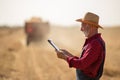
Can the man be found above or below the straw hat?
below

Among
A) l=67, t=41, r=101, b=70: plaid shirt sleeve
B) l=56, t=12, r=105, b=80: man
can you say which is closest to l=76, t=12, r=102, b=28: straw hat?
l=56, t=12, r=105, b=80: man

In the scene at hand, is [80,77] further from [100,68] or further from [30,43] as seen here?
[30,43]

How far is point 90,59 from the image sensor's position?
5.15m

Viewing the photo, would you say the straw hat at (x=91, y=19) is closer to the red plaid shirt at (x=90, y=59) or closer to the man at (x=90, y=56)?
the man at (x=90, y=56)

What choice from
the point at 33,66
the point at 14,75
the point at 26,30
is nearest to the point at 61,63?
the point at 33,66

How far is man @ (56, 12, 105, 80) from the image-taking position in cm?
516

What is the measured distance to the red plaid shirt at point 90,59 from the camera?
5.14 meters

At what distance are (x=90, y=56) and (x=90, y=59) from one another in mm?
44

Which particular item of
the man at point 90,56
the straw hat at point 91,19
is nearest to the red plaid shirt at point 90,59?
the man at point 90,56

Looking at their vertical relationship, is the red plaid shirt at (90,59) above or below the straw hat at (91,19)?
below

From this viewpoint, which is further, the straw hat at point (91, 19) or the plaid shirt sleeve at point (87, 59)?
the straw hat at point (91, 19)

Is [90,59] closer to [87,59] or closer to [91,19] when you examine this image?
[87,59]

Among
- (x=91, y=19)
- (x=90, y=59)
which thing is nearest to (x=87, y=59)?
(x=90, y=59)

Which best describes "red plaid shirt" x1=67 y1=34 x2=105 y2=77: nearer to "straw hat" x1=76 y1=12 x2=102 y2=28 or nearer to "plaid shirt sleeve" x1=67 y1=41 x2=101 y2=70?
"plaid shirt sleeve" x1=67 y1=41 x2=101 y2=70
